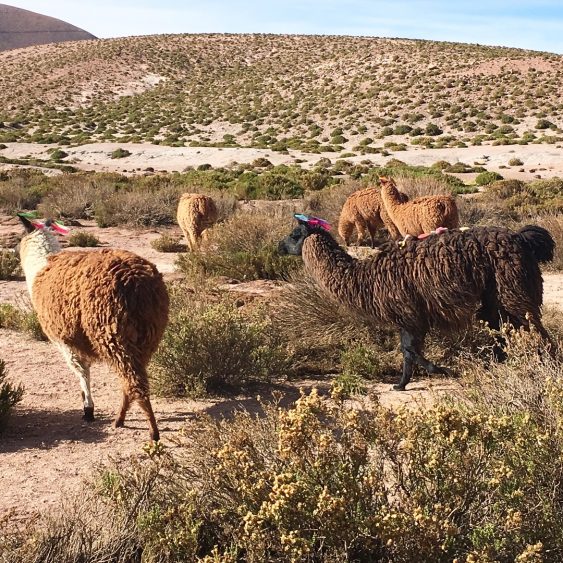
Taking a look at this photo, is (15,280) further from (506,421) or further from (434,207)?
(506,421)

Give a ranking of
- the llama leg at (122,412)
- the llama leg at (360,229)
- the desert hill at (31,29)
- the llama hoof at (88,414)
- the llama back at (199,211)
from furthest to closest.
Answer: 1. the desert hill at (31,29)
2. the llama leg at (360,229)
3. the llama back at (199,211)
4. the llama hoof at (88,414)
5. the llama leg at (122,412)

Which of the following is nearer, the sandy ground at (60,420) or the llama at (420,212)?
the sandy ground at (60,420)

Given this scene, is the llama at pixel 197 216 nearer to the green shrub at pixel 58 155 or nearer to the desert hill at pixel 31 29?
the green shrub at pixel 58 155

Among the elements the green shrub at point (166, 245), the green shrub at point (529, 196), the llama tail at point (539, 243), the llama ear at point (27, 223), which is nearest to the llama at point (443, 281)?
the llama tail at point (539, 243)

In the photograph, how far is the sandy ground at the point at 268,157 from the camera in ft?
97.8

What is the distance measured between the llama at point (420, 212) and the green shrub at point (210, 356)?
14.9 feet

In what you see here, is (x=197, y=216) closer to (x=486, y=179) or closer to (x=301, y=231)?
(x=301, y=231)

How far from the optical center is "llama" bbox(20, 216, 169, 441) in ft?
16.9

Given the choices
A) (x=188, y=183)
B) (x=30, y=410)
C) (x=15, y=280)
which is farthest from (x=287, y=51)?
(x=30, y=410)

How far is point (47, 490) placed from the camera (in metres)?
4.58

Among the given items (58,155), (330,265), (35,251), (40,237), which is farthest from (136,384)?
(58,155)

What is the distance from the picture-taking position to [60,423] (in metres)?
5.91

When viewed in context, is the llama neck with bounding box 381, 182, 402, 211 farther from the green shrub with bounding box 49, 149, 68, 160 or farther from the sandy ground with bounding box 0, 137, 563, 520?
the green shrub with bounding box 49, 149, 68, 160

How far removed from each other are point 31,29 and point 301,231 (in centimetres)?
15184
